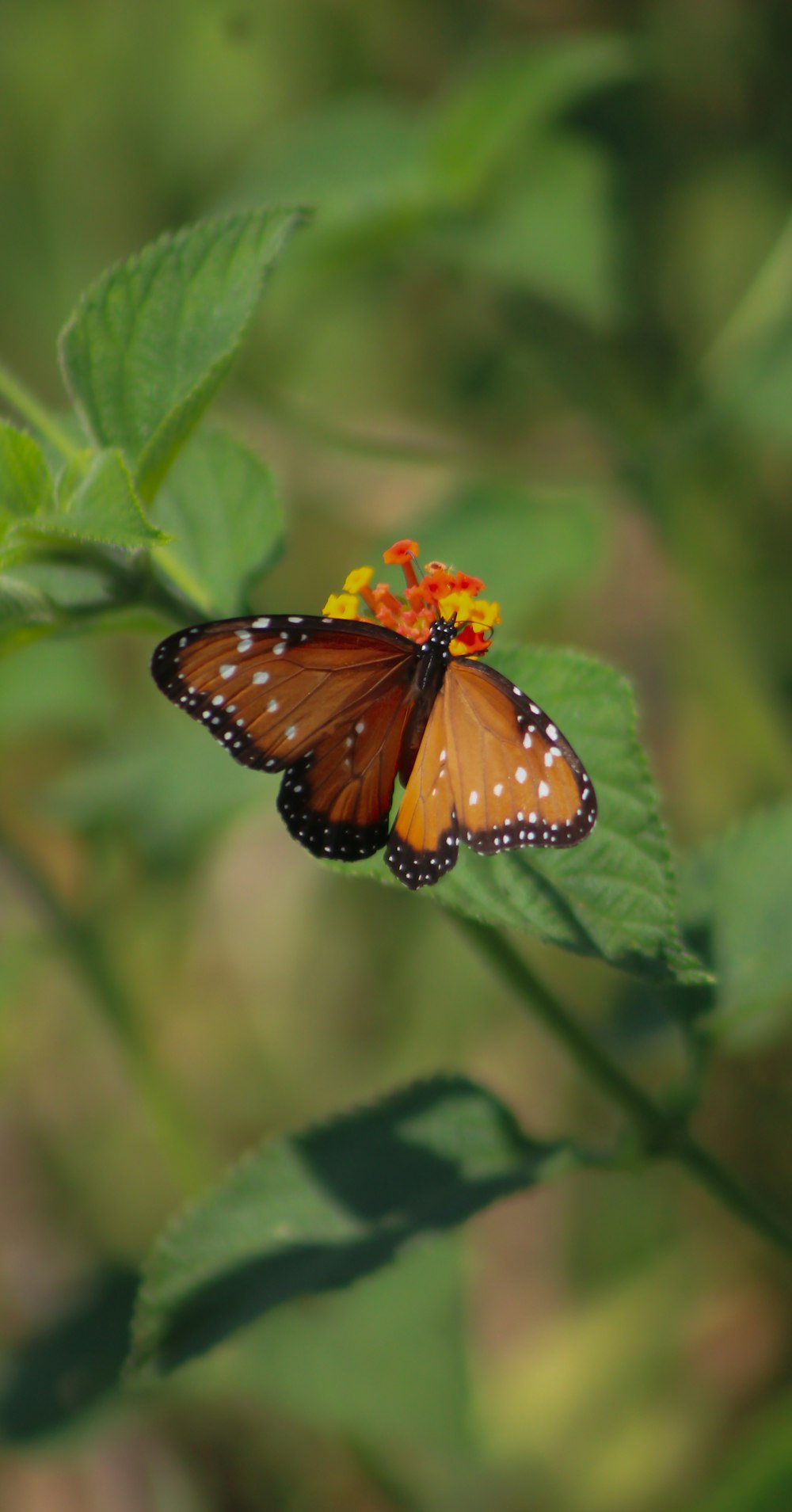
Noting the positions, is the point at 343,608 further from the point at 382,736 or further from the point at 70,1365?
the point at 70,1365

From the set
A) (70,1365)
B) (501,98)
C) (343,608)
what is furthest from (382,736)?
(501,98)

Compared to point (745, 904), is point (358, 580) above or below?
above

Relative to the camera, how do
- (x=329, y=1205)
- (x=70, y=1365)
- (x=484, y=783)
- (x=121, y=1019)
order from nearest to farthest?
(x=484, y=783), (x=329, y=1205), (x=70, y=1365), (x=121, y=1019)

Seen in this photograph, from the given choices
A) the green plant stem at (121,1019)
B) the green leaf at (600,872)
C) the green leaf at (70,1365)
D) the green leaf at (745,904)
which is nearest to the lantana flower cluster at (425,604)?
the green leaf at (600,872)

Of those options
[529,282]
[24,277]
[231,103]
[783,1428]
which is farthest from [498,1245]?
[231,103]

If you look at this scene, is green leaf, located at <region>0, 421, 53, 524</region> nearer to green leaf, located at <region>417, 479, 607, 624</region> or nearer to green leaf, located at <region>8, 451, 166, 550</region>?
green leaf, located at <region>8, 451, 166, 550</region>

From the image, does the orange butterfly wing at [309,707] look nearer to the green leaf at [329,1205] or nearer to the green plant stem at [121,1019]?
the green leaf at [329,1205]

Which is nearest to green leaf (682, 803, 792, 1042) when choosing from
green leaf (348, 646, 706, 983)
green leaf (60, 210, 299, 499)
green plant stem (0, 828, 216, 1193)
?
green leaf (348, 646, 706, 983)
